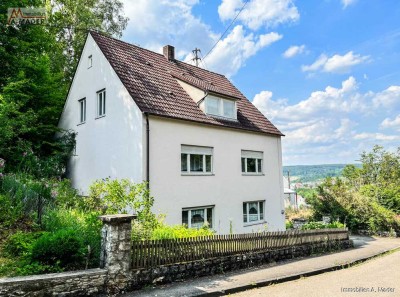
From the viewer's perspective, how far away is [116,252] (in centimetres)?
675

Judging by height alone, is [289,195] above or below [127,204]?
above

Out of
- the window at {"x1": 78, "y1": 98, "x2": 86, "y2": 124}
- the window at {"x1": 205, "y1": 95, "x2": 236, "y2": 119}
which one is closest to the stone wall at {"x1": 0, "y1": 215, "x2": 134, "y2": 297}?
the window at {"x1": 205, "y1": 95, "x2": 236, "y2": 119}

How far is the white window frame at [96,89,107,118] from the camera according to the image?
14.9 meters

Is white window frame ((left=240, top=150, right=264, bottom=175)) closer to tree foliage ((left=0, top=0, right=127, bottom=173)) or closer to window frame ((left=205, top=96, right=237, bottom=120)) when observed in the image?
window frame ((left=205, top=96, right=237, bottom=120))

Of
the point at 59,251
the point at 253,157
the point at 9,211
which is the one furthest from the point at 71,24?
the point at 59,251

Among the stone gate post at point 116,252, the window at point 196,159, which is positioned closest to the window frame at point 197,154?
the window at point 196,159

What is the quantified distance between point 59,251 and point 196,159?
853 centimetres

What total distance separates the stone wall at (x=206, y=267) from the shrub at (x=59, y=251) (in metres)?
1.35

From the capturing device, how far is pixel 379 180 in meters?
36.4

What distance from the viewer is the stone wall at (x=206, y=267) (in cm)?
719

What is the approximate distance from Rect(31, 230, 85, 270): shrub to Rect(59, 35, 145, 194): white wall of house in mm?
5266

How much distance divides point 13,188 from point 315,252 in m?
11.8

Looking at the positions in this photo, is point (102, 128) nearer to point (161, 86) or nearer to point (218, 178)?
point (161, 86)

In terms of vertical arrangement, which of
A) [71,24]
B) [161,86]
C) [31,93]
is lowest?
[161,86]
